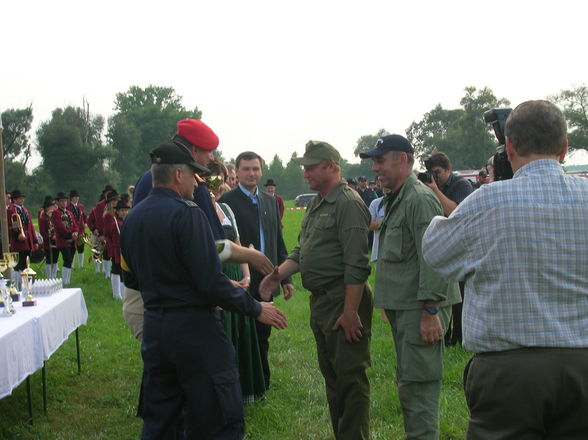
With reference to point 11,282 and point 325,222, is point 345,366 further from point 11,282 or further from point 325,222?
point 11,282

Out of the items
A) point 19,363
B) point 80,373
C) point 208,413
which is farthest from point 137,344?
point 208,413

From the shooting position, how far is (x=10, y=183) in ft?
174

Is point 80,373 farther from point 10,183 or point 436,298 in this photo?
point 10,183

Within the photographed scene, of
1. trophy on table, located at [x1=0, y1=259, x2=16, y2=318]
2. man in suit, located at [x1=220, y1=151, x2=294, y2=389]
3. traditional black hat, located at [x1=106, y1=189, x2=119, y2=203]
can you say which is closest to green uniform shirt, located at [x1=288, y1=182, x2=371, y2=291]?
man in suit, located at [x1=220, y1=151, x2=294, y2=389]

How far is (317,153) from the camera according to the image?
4188 millimetres

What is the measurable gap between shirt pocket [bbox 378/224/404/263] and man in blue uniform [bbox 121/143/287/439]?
97 cm

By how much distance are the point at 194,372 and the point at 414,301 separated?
4.32ft

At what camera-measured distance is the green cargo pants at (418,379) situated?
3561mm

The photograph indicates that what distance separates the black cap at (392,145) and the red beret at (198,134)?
0.96 m

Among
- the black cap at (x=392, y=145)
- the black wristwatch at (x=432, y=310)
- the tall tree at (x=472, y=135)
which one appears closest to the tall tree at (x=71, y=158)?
the tall tree at (x=472, y=135)

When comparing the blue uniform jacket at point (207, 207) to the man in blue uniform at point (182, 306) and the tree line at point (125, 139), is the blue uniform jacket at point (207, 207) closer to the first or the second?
the man in blue uniform at point (182, 306)

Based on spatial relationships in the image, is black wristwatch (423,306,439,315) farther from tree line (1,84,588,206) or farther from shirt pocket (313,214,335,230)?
tree line (1,84,588,206)

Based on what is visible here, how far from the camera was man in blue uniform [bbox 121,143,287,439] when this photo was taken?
310 centimetres

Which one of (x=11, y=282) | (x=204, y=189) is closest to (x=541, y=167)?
(x=204, y=189)
